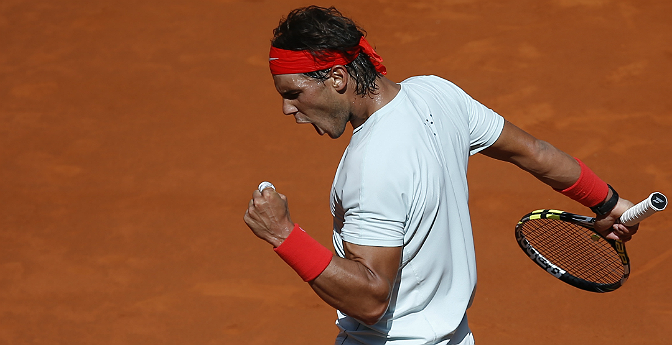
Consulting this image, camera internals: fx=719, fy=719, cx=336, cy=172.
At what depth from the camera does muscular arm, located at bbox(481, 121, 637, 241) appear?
2.69 metres

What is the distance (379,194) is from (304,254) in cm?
27

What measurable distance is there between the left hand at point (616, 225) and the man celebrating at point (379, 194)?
2.62 feet

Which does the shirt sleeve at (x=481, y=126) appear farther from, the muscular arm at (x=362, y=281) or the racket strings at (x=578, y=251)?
the racket strings at (x=578, y=251)

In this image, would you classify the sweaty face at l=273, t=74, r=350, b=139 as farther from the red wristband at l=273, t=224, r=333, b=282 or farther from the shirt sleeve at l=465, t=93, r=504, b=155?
the shirt sleeve at l=465, t=93, r=504, b=155

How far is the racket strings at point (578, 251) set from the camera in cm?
365

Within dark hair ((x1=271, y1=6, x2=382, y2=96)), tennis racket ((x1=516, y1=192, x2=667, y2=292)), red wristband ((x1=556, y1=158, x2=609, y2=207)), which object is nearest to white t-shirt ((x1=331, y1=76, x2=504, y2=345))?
dark hair ((x1=271, y1=6, x2=382, y2=96))

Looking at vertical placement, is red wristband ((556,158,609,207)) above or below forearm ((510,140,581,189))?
below

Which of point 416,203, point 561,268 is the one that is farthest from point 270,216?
point 561,268

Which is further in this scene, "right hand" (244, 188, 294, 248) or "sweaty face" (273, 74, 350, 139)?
"sweaty face" (273, 74, 350, 139)

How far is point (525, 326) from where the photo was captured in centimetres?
447

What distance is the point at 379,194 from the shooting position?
2.02m

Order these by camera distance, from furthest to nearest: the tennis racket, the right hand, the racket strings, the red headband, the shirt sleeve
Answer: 1. the racket strings
2. the tennis racket
3. the shirt sleeve
4. the red headband
5. the right hand

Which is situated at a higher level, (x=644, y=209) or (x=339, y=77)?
(x=339, y=77)

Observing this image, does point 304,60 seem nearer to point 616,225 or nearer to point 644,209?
point 644,209
